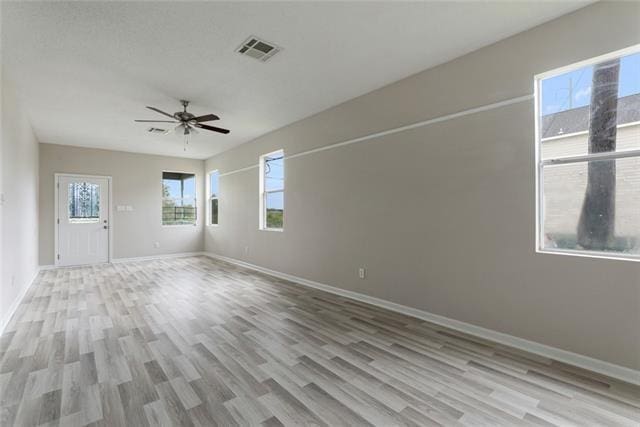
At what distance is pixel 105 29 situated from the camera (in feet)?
8.65

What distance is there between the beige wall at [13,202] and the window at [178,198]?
10.7 feet

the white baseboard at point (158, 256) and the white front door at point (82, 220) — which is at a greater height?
the white front door at point (82, 220)

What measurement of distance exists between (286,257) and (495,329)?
11.7ft

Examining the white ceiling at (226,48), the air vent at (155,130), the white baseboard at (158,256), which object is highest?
the white ceiling at (226,48)

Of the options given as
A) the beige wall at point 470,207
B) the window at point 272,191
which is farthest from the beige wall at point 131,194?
the beige wall at point 470,207

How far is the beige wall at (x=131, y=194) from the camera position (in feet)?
22.4

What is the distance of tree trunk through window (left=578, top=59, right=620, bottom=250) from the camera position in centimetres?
238

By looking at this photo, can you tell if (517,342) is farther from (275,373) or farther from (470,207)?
(275,373)

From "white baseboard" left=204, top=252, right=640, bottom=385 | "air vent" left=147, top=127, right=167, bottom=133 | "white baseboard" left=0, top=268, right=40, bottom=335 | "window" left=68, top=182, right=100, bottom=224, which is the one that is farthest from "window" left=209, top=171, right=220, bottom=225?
"white baseboard" left=204, top=252, right=640, bottom=385

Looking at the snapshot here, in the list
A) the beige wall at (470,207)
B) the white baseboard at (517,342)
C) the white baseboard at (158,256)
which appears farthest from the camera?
the white baseboard at (158,256)

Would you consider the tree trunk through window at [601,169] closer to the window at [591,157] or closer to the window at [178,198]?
the window at [591,157]

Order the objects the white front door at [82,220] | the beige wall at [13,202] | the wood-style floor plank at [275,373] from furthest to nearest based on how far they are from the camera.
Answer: the white front door at [82,220] → the beige wall at [13,202] → the wood-style floor plank at [275,373]

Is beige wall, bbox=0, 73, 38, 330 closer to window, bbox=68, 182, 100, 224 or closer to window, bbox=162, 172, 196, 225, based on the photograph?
window, bbox=68, 182, 100, 224

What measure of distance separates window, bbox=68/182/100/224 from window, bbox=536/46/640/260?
891 cm
